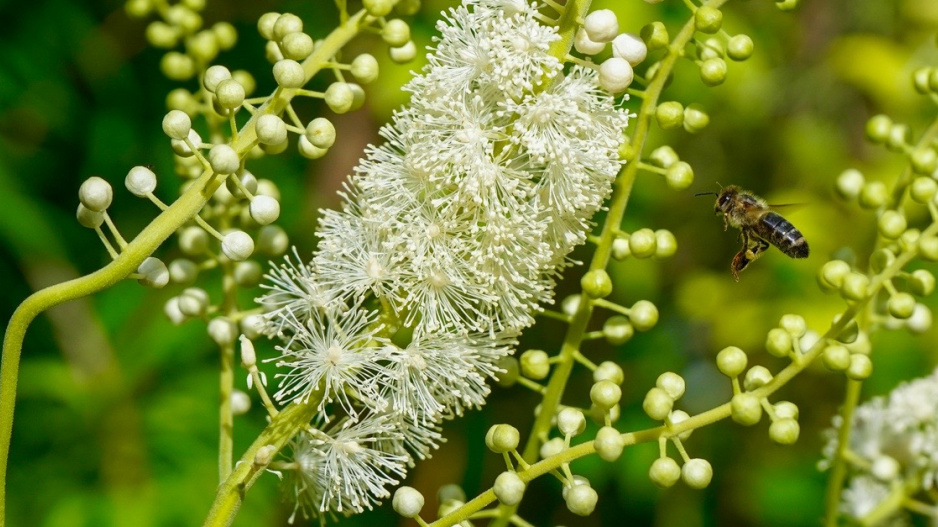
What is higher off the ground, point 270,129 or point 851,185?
point 270,129

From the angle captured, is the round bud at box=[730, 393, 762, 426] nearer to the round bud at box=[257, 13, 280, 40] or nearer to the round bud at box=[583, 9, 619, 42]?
the round bud at box=[583, 9, 619, 42]

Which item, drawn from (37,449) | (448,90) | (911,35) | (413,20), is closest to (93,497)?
(37,449)

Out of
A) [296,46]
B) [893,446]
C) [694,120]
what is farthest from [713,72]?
[893,446]

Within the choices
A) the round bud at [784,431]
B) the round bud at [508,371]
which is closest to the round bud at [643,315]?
the round bud at [508,371]

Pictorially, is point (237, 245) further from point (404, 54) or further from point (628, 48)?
point (628, 48)

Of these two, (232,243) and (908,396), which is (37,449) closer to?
(232,243)
